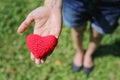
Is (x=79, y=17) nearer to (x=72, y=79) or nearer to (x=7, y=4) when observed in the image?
(x=72, y=79)

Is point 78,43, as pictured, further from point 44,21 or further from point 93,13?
point 44,21

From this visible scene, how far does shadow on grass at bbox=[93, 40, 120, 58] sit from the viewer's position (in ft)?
10.1

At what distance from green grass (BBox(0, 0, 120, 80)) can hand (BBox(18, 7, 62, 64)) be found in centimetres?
136

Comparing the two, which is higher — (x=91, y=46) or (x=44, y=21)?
(x=44, y=21)

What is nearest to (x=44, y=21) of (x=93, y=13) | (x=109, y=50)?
(x=93, y=13)

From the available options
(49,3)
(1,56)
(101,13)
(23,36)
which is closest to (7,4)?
(23,36)

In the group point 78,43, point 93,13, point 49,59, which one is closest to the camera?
point 93,13

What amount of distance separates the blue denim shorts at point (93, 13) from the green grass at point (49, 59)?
663 mm

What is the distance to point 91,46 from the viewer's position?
2.79m

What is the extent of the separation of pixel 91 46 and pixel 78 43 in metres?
0.13

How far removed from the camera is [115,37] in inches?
124

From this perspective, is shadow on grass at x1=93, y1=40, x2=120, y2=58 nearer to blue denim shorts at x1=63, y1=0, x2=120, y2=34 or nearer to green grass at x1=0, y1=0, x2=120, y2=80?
green grass at x1=0, y1=0, x2=120, y2=80

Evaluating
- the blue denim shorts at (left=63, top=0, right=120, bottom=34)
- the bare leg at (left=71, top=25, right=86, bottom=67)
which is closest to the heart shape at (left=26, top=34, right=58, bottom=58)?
the blue denim shorts at (left=63, top=0, right=120, bottom=34)

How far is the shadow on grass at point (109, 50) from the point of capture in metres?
3.07
